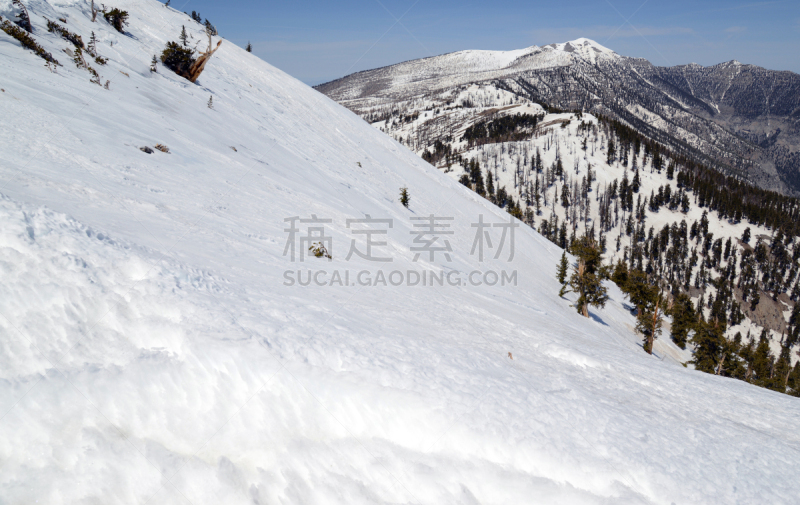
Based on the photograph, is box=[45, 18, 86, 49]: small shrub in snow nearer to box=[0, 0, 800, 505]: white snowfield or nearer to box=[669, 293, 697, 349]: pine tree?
box=[0, 0, 800, 505]: white snowfield

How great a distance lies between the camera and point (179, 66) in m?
22.3

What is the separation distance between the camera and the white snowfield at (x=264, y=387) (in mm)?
3531

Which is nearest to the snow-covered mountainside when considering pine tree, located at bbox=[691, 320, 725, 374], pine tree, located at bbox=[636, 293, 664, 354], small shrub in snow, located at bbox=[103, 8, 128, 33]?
pine tree, located at bbox=[691, 320, 725, 374]

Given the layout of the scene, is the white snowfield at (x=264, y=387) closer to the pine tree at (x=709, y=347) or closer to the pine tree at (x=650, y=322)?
the pine tree at (x=650, y=322)

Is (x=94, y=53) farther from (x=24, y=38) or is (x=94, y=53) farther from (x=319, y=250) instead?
(x=319, y=250)

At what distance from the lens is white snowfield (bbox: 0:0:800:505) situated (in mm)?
3531

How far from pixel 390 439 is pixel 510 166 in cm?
20739

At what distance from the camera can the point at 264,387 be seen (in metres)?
4.22

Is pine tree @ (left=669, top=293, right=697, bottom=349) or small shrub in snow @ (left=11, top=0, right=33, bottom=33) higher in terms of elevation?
small shrub in snow @ (left=11, top=0, right=33, bottom=33)

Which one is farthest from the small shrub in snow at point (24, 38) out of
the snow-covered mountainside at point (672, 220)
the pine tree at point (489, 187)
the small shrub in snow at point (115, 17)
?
the pine tree at point (489, 187)

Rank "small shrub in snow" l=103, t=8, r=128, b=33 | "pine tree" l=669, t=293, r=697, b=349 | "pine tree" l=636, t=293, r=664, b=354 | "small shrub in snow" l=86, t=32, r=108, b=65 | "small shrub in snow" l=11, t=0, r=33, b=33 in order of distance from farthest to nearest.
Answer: "pine tree" l=669, t=293, r=697, b=349 < "pine tree" l=636, t=293, r=664, b=354 < "small shrub in snow" l=103, t=8, r=128, b=33 < "small shrub in snow" l=86, t=32, r=108, b=65 < "small shrub in snow" l=11, t=0, r=33, b=33

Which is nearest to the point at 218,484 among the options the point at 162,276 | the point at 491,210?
the point at 162,276

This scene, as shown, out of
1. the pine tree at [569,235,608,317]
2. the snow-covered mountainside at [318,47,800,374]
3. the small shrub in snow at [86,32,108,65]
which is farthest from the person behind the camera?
the snow-covered mountainside at [318,47,800,374]

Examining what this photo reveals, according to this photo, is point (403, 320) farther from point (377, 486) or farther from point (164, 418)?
point (164, 418)
